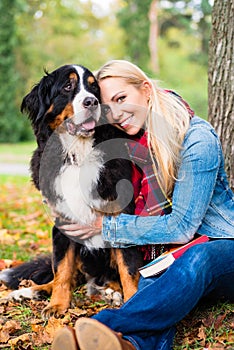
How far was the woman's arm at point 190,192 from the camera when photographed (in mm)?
2666

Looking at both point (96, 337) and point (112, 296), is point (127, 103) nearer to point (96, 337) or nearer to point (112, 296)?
point (112, 296)

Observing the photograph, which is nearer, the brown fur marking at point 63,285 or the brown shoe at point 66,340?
the brown shoe at point 66,340

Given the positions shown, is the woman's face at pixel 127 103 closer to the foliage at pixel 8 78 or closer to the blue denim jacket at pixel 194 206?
the blue denim jacket at pixel 194 206

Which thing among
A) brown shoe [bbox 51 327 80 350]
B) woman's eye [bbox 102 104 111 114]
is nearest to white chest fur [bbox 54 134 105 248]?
woman's eye [bbox 102 104 111 114]

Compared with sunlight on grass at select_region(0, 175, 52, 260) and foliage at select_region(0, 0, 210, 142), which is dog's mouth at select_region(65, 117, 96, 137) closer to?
sunlight on grass at select_region(0, 175, 52, 260)

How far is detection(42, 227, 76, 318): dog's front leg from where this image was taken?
3164 millimetres

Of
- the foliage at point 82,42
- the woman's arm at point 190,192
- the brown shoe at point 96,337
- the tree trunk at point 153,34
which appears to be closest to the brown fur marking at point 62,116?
the woman's arm at point 190,192

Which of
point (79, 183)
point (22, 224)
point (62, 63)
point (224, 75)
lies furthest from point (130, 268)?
point (62, 63)

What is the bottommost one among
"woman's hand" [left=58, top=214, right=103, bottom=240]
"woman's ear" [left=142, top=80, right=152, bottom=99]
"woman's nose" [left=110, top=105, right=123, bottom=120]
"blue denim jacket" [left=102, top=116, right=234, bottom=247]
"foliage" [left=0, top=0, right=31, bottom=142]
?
"foliage" [left=0, top=0, right=31, bottom=142]

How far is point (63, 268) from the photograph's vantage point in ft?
10.7

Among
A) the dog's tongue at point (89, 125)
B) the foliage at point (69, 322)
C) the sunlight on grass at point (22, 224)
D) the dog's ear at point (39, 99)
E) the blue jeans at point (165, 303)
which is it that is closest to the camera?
the blue jeans at point (165, 303)

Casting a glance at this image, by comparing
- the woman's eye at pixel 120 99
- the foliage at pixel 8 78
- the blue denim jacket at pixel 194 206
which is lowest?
the foliage at pixel 8 78

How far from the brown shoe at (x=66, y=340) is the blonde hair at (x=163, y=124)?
3.59ft

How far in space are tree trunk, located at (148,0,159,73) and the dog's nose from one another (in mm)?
21121
